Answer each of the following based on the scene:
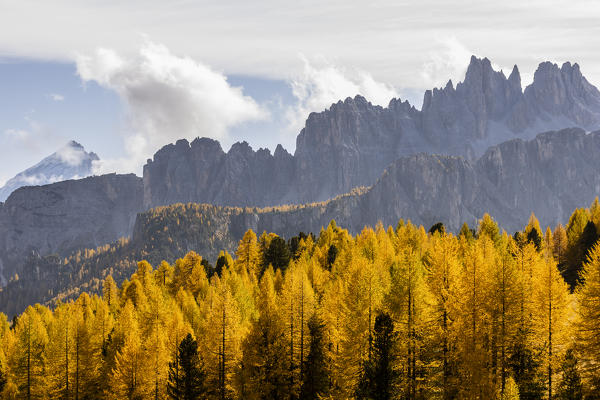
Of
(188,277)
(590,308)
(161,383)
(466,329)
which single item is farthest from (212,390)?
(188,277)

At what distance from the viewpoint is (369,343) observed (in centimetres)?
3569

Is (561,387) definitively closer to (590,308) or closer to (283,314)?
(590,308)

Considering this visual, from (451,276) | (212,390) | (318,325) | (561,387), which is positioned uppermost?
(451,276)

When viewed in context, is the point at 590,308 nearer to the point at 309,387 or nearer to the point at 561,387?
the point at 561,387

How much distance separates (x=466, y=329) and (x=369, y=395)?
364 inches

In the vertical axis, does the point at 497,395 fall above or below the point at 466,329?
below

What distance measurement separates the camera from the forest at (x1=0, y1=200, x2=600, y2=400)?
3322 centimetres

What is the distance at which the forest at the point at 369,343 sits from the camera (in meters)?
33.2

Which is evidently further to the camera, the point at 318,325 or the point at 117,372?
the point at 117,372

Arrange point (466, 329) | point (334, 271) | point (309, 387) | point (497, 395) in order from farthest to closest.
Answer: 1. point (334, 271)
2. point (309, 387)
3. point (466, 329)
4. point (497, 395)

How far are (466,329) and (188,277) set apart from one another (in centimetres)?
6040

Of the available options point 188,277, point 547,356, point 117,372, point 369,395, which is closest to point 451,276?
point 547,356

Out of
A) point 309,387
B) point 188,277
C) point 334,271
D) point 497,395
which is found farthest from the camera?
point 188,277

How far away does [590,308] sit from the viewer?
2997cm
